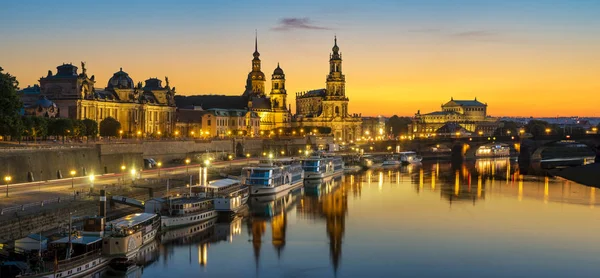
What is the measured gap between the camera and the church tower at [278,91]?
6038 inches

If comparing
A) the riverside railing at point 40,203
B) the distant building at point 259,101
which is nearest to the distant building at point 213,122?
the distant building at point 259,101

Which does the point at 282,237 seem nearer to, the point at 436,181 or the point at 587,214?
the point at 587,214

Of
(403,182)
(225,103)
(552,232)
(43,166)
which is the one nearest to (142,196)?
(43,166)

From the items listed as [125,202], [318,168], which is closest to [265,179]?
[125,202]

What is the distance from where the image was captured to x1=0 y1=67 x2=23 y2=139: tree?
48.4 meters

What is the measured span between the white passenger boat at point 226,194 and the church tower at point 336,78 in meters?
95.1

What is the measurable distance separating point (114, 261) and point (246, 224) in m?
14.4

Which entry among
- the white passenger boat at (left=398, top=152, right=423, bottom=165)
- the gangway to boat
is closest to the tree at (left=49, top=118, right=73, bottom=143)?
the gangway to boat

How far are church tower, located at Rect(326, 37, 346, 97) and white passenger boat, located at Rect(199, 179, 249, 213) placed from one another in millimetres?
95074

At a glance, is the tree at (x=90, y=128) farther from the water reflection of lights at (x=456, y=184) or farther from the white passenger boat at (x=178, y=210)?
the water reflection of lights at (x=456, y=184)

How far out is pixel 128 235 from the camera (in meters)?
31.3

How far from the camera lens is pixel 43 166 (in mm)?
51344

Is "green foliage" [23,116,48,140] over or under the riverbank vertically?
over

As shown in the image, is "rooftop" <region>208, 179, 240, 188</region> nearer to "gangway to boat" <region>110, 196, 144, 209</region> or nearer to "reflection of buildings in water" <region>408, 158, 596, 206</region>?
"gangway to boat" <region>110, 196, 144, 209</region>
